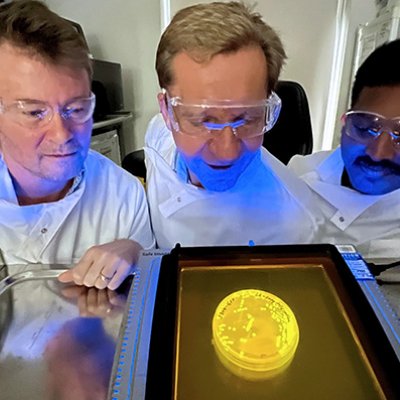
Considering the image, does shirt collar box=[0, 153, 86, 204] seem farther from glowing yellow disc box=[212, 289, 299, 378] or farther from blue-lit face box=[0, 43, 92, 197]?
glowing yellow disc box=[212, 289, 299, 378]

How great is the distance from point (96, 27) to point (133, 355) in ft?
10.0

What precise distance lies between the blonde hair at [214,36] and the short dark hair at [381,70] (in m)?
0.20

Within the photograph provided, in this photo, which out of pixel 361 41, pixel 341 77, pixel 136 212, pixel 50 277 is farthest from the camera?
pixel 341 77

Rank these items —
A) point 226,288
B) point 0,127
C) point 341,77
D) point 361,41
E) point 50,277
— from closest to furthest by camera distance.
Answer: point 226,288 < point 50,277 < point 0,127 < point 361,41 < point 341,77

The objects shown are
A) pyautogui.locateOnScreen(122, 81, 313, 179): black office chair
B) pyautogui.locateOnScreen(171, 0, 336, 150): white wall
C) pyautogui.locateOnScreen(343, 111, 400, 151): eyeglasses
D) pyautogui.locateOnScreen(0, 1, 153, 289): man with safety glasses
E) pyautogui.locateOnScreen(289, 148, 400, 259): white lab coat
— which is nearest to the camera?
pyautogui.locateOnScreen(0, 1, 153, 289): man with safety glasses

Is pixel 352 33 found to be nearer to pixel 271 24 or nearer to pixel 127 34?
pixel 271 24

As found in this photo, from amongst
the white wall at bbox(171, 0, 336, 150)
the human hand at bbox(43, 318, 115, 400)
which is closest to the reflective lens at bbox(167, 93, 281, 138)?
the human hand at bbox(43, 318, 115, 400)

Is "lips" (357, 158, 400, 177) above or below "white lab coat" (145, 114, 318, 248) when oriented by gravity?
above

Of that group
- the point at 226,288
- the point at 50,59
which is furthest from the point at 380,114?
the point at 50,59

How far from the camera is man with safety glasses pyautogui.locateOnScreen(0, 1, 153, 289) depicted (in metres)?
0.63

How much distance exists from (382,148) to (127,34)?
262cm

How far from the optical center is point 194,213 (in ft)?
3.08

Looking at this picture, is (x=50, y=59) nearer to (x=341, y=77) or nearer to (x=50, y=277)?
(x=50, y=277)

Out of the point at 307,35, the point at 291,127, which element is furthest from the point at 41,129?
the point at 307,35
